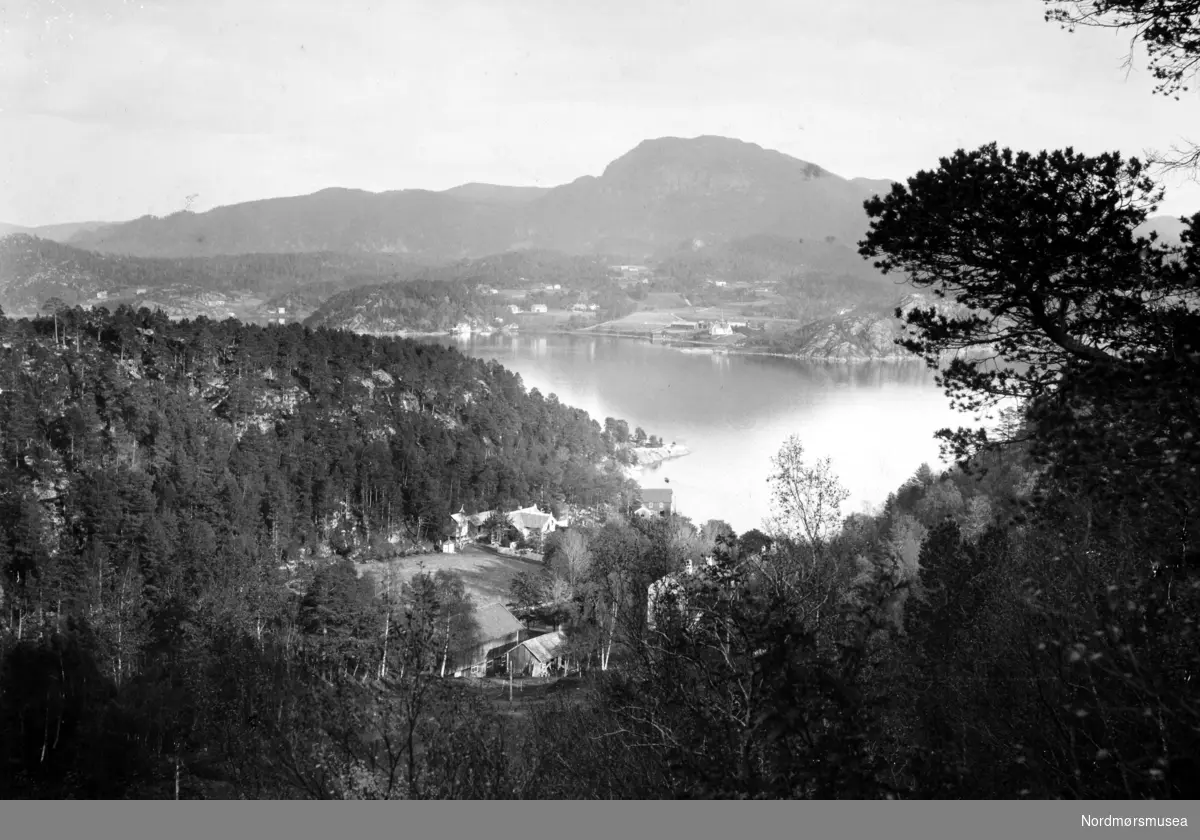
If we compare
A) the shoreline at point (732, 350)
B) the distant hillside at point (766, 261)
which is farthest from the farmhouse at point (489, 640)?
the distant hillside at point (766, 261)

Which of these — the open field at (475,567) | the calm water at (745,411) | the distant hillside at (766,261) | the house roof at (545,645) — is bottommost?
the open field at (475,567)

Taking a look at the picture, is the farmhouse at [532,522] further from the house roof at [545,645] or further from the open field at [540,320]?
the open field at [540,320]

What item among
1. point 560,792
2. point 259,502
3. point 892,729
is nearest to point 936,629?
point 892,729

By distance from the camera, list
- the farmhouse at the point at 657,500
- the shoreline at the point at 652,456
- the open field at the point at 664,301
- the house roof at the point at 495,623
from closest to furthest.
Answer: the house roof at the point at 495,623
the farmhouse at the point at 657,500
the shoreline at the point at 652,456
the open field at the point at 664,301

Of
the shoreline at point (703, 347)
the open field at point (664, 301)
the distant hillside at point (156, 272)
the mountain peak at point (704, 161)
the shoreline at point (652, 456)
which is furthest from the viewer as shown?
the mountain peak at point (704, 161)

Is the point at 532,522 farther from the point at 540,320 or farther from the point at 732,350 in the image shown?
the point at 540,320

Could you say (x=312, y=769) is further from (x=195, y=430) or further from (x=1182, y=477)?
(x=195, y=430)

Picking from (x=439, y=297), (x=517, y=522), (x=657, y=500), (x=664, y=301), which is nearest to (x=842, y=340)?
(x=657, y=500)

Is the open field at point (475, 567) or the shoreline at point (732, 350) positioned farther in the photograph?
the shoreline at point (732, 350)

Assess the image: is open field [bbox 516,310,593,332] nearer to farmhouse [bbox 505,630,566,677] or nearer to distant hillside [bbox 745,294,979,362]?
distant hillside [bbox 745,294,979,362]
